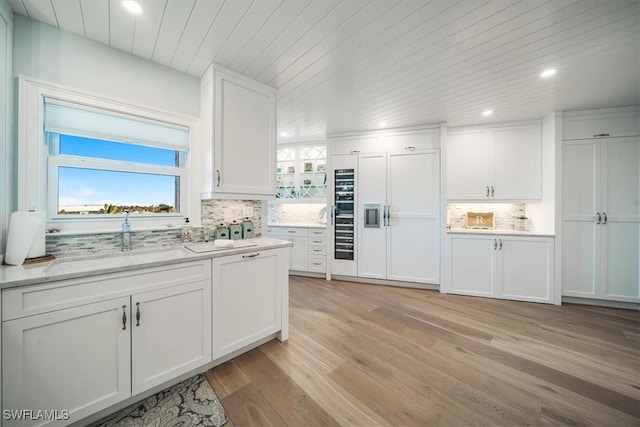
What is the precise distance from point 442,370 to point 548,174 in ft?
10.2

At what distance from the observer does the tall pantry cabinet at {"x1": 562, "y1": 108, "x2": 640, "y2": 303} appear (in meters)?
2.97

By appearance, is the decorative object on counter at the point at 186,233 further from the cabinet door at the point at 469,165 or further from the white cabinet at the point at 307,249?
the cabinet door at the point at 469,165

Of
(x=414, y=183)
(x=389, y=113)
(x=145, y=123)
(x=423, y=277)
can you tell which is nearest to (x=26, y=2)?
(x=145, y=123)

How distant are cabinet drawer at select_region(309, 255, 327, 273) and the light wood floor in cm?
130

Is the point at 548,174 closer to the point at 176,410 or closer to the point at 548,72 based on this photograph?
the point at 548,72

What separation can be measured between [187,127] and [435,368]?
298cm

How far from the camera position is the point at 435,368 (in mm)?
1929

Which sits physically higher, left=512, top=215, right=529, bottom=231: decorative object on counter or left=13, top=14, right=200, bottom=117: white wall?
left=13, top=14, right=200, bottom=117: white wall

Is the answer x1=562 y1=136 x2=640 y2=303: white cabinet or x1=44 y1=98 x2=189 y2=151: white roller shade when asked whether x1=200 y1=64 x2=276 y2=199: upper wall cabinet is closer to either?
x1=44 y1=98 x2=189 y2=151: white roller shade

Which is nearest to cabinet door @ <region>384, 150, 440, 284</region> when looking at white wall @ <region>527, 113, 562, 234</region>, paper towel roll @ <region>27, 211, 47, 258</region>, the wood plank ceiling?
the wood plank ceiling

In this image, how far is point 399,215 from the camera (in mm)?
3850

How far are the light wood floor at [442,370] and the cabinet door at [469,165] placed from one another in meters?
1.66

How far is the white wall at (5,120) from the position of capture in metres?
1.44

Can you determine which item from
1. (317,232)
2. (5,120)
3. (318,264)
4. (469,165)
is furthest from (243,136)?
(469,165)
